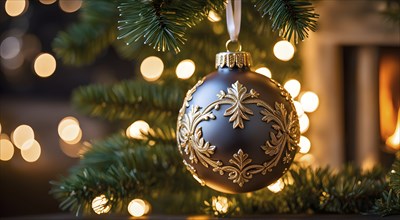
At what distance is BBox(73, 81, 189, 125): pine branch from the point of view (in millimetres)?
759

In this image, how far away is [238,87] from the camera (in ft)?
1.81

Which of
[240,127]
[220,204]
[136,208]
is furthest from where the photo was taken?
[136,208]

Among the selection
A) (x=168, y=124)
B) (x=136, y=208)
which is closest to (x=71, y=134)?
(x=136, y=208)

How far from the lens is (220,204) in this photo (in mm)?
659

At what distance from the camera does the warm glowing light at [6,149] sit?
168 centimetres

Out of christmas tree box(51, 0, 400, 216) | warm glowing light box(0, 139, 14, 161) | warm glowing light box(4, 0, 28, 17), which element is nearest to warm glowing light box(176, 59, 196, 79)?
christmas tree box(51, 0, 400, 216)

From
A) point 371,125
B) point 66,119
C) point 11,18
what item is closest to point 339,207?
point 371,125

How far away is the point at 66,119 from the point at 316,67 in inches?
42.3

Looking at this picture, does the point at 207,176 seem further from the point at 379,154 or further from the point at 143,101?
the point at 379,154

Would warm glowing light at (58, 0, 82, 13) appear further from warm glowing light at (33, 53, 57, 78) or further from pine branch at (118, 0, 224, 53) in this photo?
pine branch at (118, 0, 224, 53)

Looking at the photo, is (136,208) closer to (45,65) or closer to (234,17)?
(234,17)

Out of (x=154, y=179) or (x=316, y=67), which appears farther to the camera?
(x=316, y=67)

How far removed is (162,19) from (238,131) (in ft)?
0.43

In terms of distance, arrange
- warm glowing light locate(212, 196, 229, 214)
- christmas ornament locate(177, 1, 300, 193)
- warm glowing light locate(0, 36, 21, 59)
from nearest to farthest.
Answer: christmas ornament locate(177, 1, 300, 193) → warm glowing light locate(212, 196, 229, 214) → warm glowing light locate(0, 36, 21, 59)
